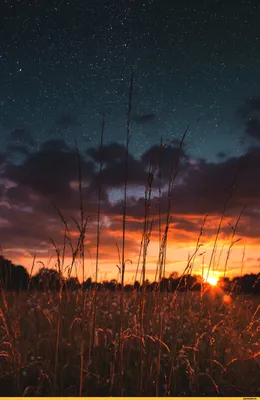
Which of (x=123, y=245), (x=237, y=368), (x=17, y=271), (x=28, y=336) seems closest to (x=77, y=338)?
(x=28, y=336)

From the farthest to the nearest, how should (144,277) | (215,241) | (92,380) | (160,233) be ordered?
(215,241), (92,380), (160,233), (144,277)

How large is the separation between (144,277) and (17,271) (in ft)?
23.2

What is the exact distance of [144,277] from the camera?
2486 mm

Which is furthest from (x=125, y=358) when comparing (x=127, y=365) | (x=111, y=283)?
(x=111, y=283)

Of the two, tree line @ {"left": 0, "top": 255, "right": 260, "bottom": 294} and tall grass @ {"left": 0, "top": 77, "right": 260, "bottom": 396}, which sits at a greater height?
tree line @ {"left": 0, "top": 255, "right": 260, "bottom": 294}

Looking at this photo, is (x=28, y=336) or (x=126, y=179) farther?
(x=28, y=336)

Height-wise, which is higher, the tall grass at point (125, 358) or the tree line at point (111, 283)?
the tree line at point (111, 283)

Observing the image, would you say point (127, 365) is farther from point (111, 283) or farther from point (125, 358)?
point (111, 283)

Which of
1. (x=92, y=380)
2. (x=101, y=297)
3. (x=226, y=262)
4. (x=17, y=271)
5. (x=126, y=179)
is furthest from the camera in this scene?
(x=17, y=271)

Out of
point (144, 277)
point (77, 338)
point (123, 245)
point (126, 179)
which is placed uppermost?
point (126, 179)

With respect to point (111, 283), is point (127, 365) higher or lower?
lower

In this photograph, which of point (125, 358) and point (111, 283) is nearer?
point (125, 358)

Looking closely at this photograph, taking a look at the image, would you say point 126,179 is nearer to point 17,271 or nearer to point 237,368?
point 237,368

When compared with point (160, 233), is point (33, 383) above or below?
below
